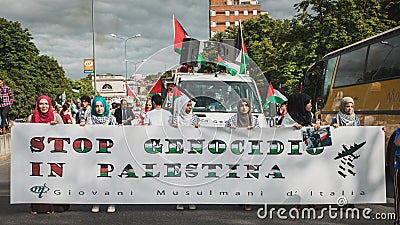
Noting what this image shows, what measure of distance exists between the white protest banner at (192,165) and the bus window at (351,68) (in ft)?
18.0

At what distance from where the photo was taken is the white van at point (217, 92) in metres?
10.2

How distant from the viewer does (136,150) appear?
7457 mm

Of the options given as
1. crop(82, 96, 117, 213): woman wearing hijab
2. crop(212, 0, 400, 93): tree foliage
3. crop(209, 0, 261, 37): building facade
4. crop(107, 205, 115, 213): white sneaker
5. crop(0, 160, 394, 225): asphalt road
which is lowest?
crop(0, 160, 394, 225): asphalt road

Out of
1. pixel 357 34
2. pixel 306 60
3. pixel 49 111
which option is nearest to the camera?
pixel 49 111

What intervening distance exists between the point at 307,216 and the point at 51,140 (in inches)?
154

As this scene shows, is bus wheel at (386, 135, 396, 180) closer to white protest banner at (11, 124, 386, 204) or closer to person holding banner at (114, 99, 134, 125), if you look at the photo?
white protest banner at (11, 124, 386, 204)

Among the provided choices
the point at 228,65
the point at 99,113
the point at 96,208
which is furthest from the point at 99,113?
the point at 228,65

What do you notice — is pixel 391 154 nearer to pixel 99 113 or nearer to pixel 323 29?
pixel 99 113

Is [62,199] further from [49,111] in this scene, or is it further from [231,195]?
[231,195]

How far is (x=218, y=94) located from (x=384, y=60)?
3.81m

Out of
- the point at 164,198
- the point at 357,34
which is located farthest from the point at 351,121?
the point at 357,34

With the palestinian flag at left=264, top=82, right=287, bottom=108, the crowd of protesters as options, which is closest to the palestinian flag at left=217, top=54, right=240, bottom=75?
the crowd of protesters

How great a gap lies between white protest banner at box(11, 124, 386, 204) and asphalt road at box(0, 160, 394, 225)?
0.66 feet

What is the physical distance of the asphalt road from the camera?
6824 millimetres
